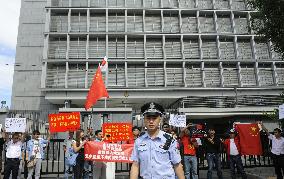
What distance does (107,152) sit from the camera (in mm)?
9914

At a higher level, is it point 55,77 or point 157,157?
point 55,77

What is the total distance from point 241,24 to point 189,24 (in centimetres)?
670

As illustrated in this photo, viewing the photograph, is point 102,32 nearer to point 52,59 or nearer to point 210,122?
point 52,59

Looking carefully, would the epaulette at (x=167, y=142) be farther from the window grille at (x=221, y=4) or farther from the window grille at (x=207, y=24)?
the window grille at (x=221, y=4)

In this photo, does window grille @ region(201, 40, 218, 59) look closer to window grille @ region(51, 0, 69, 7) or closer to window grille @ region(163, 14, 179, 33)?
window grille @ region(163, 14, 179, 33)

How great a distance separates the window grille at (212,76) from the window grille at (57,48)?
1678 centimetres

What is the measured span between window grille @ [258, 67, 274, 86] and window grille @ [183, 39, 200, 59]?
25.8 feet

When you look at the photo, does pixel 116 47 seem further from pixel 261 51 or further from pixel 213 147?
pixel 213 147

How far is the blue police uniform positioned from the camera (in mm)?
3688

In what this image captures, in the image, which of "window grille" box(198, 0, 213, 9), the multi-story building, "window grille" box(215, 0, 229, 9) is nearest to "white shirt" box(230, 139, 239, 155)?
the multi-story building

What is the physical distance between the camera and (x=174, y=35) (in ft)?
124

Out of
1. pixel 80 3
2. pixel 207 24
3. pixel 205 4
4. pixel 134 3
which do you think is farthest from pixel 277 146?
pixel 80 3

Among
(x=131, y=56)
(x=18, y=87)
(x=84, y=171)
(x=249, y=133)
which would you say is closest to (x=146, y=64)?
(x=131, y=56)

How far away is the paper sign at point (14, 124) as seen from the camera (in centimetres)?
1139
